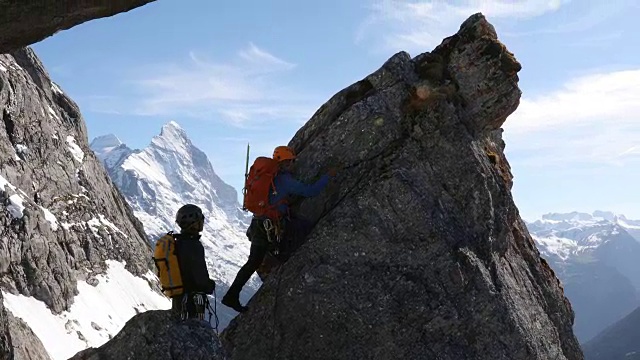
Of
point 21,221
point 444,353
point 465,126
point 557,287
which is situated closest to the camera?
point 444,353

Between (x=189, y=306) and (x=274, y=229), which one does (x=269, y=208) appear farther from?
(x=189, y=306)

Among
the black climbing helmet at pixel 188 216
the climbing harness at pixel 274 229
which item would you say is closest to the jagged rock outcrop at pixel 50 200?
the climbing harness at pixel 274 229

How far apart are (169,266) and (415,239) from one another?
623 centimetres

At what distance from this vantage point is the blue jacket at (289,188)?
15.8 metres

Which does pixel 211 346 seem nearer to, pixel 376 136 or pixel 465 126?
pixel 376 136

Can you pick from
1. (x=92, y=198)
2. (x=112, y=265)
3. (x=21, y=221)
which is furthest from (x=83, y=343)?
(x=92, y=198)

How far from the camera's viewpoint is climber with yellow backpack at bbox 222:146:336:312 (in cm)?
1561

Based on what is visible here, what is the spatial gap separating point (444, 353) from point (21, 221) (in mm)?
68783

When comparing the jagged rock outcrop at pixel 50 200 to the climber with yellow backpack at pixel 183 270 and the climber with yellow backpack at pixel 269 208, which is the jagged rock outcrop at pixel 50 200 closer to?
the climber with yellow backpack at pixel 269 208

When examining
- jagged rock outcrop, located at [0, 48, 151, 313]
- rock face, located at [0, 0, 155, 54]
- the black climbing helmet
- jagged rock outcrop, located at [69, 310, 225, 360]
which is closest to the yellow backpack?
the black climbing helmet

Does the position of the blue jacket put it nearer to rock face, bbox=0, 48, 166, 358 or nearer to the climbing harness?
the climbing harness

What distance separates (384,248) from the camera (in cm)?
1536

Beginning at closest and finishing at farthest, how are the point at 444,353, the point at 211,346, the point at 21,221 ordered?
→ 1. the point at 211,346
2. the point at 444,353
3. the point at 21,221

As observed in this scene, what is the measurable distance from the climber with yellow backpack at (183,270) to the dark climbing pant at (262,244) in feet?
7.06
